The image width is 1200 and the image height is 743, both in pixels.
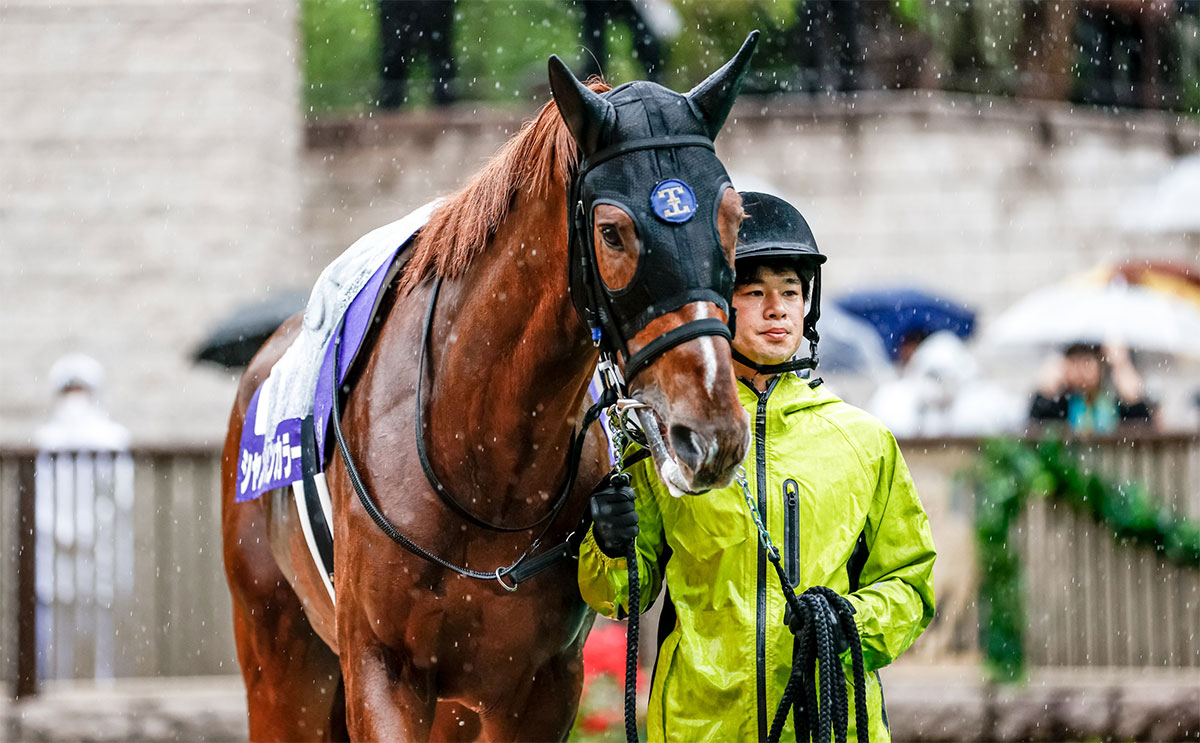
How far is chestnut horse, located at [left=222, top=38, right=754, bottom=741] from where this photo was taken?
2.69 metres

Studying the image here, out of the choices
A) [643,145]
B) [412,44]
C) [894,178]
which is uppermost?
[412,44]

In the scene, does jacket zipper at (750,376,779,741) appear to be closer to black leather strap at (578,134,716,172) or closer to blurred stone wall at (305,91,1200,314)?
black leather strap at (578,134,716,172)

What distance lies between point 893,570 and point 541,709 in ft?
3.14

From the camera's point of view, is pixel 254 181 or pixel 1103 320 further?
pixel 254 181

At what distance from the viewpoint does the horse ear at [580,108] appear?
254 cm

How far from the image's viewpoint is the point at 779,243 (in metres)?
2.91

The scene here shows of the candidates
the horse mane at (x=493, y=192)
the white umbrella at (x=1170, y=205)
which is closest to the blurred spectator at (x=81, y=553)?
the horse mane at (x=493, y=192)

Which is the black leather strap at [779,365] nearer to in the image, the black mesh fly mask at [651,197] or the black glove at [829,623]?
the black mesh fly mask at [651,197]

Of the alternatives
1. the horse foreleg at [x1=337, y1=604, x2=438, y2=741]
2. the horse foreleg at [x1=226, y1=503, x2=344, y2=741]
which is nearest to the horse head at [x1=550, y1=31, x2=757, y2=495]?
the horse foreleg at [x1=337, y1=604, x2=438, y2=741]

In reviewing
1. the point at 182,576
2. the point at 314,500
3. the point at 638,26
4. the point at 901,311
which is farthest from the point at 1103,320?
the point at 314,500

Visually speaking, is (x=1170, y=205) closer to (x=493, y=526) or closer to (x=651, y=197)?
(x=493, y=526)

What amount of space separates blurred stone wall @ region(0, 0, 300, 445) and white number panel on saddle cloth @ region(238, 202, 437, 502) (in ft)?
27.2

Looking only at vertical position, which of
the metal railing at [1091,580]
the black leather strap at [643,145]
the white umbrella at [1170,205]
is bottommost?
the metal railing at [1091,580]

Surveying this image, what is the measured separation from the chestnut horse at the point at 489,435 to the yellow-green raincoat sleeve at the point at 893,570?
0.64 meters
